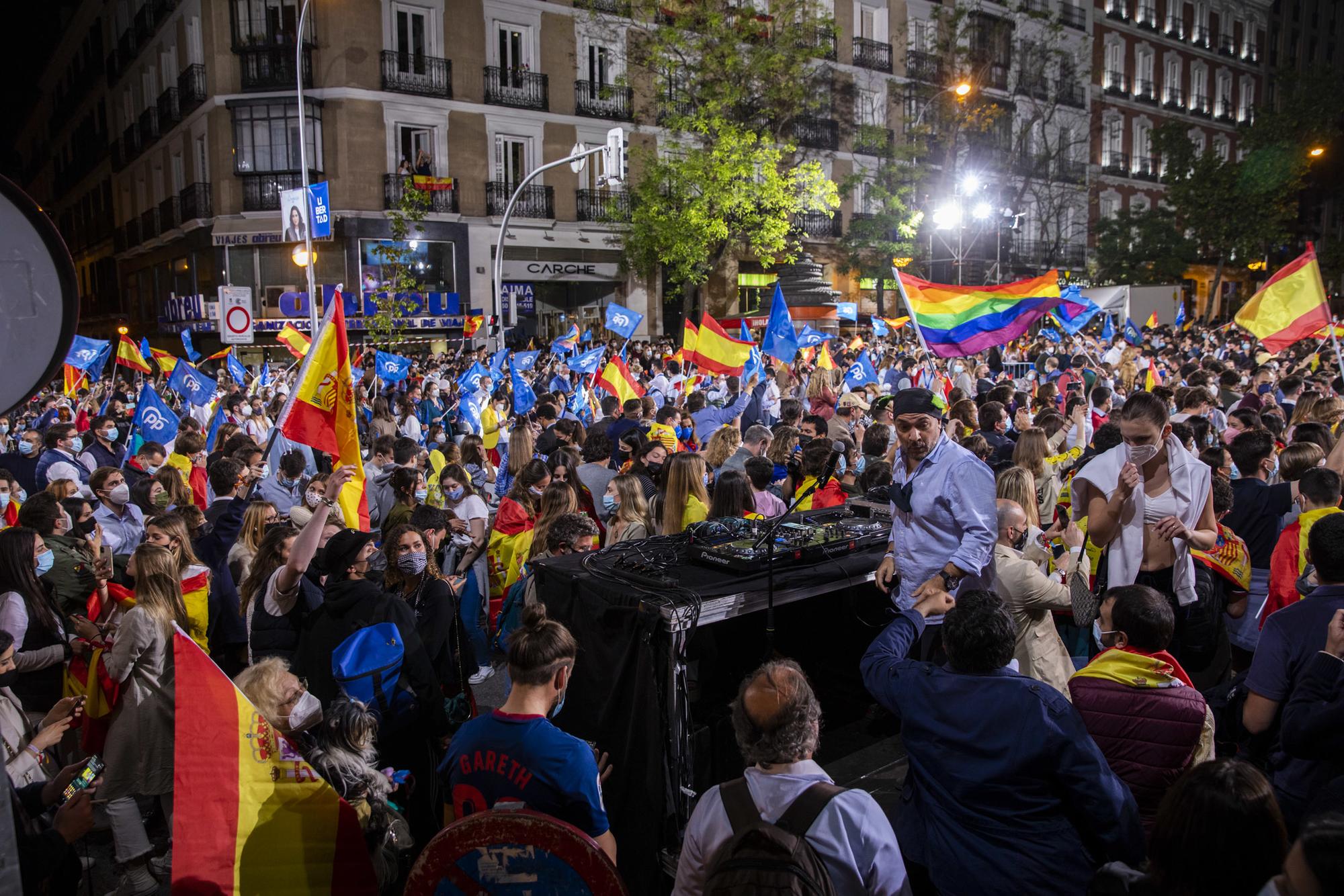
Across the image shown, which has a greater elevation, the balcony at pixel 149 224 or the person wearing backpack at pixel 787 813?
the balcony at pixel 149 224

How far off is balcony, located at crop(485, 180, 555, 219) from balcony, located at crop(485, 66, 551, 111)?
2.55m

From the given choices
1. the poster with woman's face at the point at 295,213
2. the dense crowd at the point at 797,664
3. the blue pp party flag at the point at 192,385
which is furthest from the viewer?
the poster with woman's face at the point at 295,213

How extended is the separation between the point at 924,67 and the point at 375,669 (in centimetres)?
4071

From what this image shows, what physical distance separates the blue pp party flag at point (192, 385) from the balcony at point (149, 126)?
82.8ft

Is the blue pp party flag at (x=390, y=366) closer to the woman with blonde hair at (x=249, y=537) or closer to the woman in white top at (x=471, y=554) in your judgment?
the woman in white top at (x=471, y=554)

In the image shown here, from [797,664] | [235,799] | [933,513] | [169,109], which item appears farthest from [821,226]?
[235,799]

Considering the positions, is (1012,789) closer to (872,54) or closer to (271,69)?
(271,69)

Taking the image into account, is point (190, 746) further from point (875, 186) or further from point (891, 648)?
point (875, 186)

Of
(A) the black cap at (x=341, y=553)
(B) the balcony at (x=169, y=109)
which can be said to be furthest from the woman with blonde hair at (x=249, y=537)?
(B) the balcony at (x=169, y=109)

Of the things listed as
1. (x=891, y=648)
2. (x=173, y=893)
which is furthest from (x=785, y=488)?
(x=173, y=893)

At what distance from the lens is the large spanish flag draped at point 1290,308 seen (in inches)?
347

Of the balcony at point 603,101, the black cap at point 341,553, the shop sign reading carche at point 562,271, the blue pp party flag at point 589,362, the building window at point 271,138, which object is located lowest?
the black cap at point 341,553

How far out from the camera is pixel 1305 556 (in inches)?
179

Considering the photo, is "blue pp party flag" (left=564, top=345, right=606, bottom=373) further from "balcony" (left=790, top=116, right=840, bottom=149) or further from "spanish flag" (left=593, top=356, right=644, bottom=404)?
"balcony" (left=790, top=116, right=840, bottom=149)
